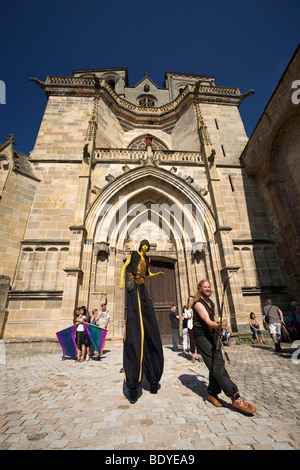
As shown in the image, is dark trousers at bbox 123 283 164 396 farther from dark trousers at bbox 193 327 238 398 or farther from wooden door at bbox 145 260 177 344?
wooden door at bbox 145 260 177 344

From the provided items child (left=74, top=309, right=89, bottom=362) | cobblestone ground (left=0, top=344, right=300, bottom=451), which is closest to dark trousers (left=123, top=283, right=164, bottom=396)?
cobblestone ground (left=0, top=344, right=300, bottom=451)

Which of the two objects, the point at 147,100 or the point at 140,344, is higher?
the point at 147,100

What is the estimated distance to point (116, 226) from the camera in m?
8.96

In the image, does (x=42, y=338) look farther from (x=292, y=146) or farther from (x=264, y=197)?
(x=292, y=146)

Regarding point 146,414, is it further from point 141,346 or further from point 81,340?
point 81,340

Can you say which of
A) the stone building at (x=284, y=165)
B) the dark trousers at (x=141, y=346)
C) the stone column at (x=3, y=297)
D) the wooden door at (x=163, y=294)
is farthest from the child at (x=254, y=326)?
the stone column at (x=3, y=297)

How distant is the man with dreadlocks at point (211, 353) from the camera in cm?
217

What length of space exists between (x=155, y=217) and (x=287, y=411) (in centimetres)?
844

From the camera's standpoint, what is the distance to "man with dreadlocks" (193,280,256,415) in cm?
217

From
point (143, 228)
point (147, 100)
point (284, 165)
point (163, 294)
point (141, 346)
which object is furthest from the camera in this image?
point (147, 100)

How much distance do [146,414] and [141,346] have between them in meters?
0.71

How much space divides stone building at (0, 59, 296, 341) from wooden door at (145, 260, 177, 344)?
5cm

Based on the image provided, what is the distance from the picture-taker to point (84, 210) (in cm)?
796

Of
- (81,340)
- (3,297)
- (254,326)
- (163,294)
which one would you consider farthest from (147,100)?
(81,340)
